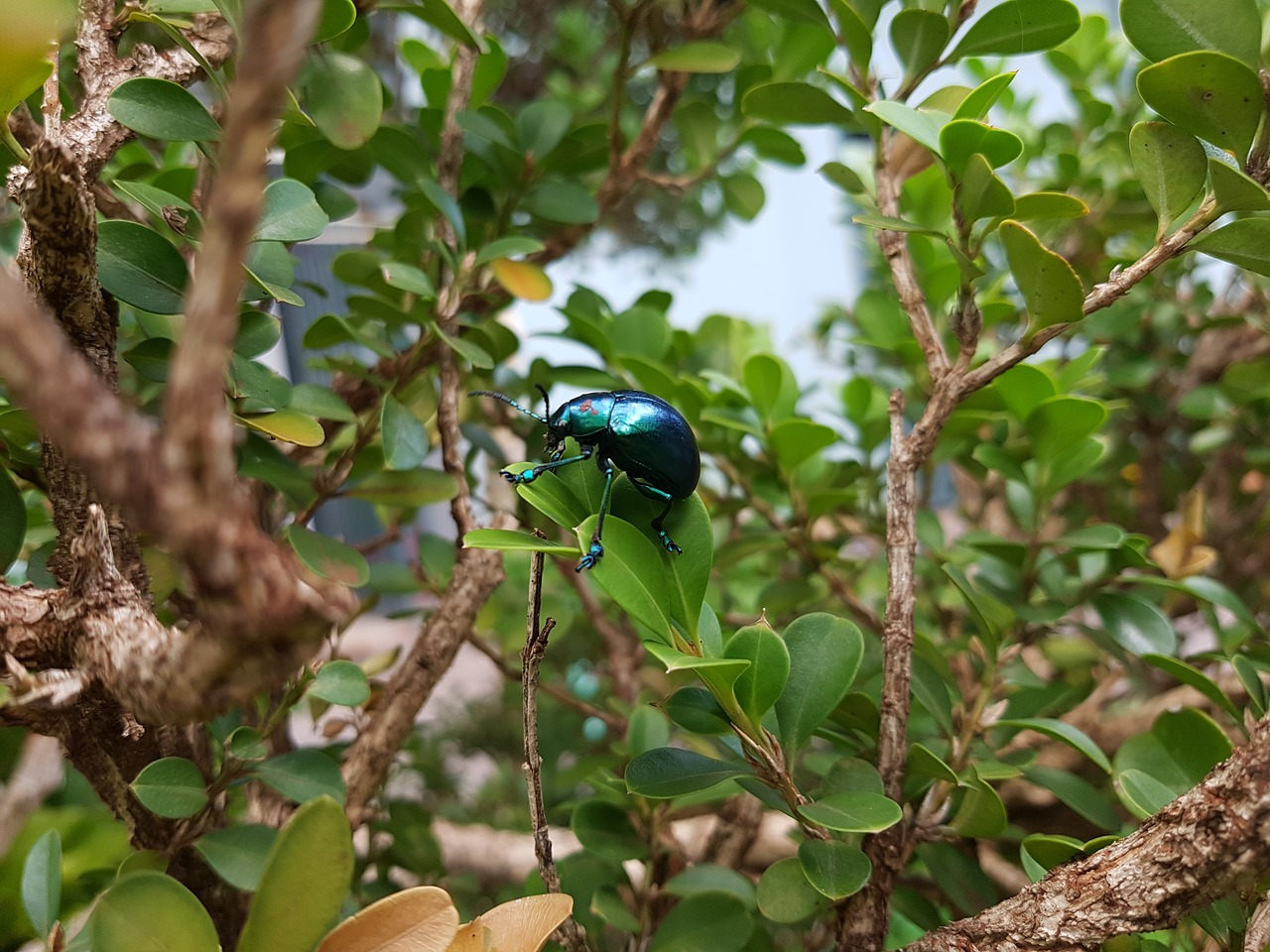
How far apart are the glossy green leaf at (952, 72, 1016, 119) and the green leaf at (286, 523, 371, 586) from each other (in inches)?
18.2

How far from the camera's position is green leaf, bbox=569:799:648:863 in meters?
0.55

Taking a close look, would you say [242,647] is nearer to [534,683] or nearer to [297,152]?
[534,683]

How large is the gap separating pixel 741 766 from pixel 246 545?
32cm

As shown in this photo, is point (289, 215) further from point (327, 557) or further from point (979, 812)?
point (979, 812)

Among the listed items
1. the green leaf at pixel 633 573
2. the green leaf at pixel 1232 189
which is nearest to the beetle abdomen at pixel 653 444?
the green leaf at pixel 633 573

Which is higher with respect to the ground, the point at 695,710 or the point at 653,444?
the point at 653,444

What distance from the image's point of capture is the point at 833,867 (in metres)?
0.42

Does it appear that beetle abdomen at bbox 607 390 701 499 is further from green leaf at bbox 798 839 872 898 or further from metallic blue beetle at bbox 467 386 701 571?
green leaf at bbox 798 839 872 898

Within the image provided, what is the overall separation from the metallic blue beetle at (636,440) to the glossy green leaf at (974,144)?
22 cm

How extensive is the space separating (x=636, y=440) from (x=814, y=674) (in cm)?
18

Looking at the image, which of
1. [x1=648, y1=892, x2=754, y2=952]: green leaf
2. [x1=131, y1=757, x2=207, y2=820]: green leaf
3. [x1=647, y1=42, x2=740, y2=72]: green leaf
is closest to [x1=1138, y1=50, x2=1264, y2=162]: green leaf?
[x1=647, y1=42, x2=740, y2=72]: green leaf

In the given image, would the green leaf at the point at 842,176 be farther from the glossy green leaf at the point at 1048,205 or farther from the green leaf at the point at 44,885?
the green leaf at the point at 44,885

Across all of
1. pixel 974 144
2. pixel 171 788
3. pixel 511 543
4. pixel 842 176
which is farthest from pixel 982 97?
pixel 171 788

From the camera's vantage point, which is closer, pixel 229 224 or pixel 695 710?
pixel 229 224
